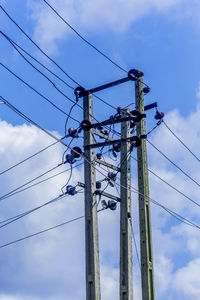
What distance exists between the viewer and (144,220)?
20172 mm

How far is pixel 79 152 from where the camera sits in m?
20.5

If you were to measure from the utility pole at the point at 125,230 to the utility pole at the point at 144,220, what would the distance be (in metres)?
0.40

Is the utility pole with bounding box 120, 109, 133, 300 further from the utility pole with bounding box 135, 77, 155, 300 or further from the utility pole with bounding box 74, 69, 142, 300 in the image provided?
the utility pole with bounding box 135, 77, 155, 300

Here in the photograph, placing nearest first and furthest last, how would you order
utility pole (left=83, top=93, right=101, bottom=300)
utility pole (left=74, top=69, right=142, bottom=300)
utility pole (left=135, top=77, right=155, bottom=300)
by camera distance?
1. utility pole (left=83, top=93, right=101, bottom=300)
2. utility pole (left=74, top=69, right=142, bottom=300)
3. utility pole (left=135, top=77, right=155, bottom=300)

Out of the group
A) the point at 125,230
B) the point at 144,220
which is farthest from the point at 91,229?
the point at 144,220

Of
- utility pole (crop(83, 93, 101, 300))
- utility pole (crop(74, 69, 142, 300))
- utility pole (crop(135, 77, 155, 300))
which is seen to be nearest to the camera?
utility pole (crop(83, 93, 101, 300))

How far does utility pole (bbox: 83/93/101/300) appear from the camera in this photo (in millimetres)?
18578

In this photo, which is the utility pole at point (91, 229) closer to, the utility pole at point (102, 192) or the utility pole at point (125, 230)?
the utility pole at point (102, 192)

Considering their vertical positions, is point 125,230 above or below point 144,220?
below

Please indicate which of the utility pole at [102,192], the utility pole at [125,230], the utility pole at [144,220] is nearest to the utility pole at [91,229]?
the utility pole at [102,192]

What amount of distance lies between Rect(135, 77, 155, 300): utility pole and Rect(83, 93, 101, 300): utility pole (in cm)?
147

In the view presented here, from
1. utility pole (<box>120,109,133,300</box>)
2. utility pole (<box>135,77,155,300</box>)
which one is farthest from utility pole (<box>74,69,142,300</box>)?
utility pole (<box>135,77,155,300</box>)

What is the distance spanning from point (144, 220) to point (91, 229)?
1768 mm

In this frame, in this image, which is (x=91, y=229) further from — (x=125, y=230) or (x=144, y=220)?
(x=144, y=220)
